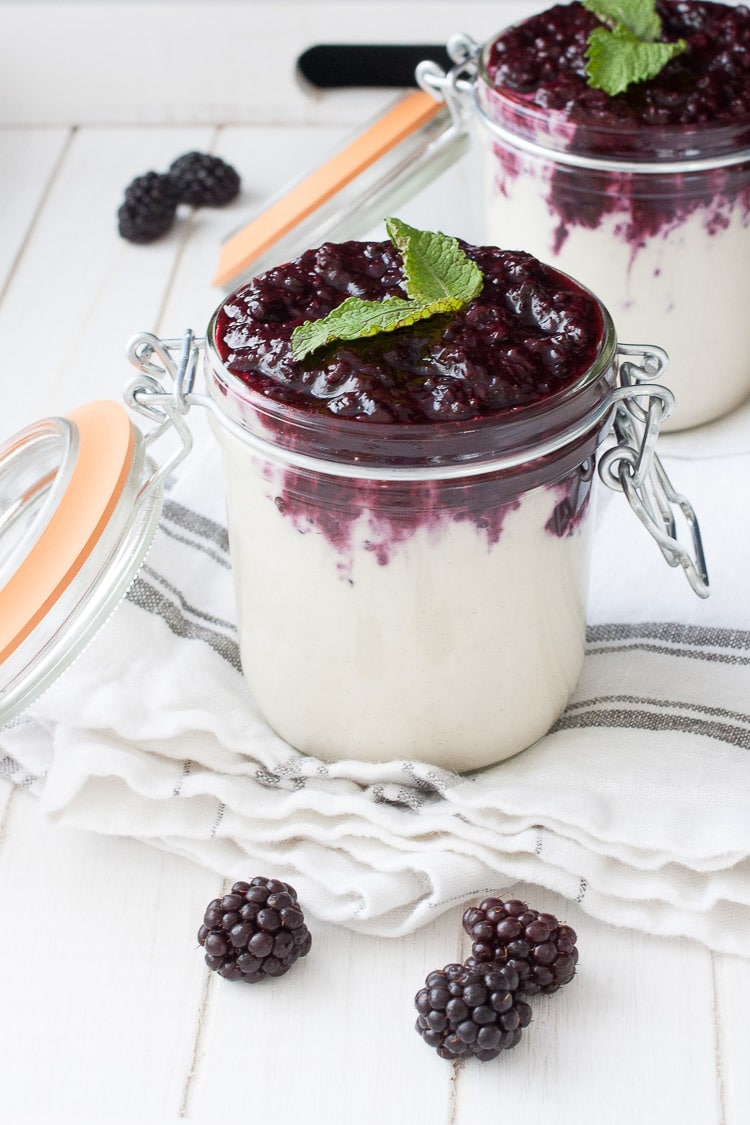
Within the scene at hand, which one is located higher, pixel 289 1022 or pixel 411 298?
pixel 411 298

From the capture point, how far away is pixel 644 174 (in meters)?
1.53

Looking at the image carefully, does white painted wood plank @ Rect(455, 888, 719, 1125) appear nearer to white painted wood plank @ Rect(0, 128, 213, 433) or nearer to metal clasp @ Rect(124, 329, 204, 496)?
metal clasp @ Rect(124, 329, 204, 496)

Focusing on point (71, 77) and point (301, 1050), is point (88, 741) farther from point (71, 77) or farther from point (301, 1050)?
point (71, 77)

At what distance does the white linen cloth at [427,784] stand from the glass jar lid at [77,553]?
137 mm

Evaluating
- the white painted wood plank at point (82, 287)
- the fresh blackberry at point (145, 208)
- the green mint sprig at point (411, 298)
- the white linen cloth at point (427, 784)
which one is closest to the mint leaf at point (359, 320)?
the green mint sprig at point (411, 298)

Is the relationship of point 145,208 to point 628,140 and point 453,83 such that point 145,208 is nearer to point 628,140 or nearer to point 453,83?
point 453,83

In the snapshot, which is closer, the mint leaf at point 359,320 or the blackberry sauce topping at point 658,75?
the mint leaf at point 359,320

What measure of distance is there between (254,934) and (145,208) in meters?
1.36

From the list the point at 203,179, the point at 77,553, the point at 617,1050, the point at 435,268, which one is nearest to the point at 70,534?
the point at 77,553

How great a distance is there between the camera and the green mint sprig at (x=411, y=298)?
1093 millimetres

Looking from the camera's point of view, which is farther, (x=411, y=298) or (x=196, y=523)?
(x=196, y=523)

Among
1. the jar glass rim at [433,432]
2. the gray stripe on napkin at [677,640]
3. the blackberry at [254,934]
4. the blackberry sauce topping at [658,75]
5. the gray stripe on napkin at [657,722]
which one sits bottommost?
the gray stripe on napkin at [677,640]

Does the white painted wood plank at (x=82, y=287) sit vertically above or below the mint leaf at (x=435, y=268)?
below

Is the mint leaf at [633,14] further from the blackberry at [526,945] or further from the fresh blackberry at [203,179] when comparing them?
the blackberry at [526,945]
